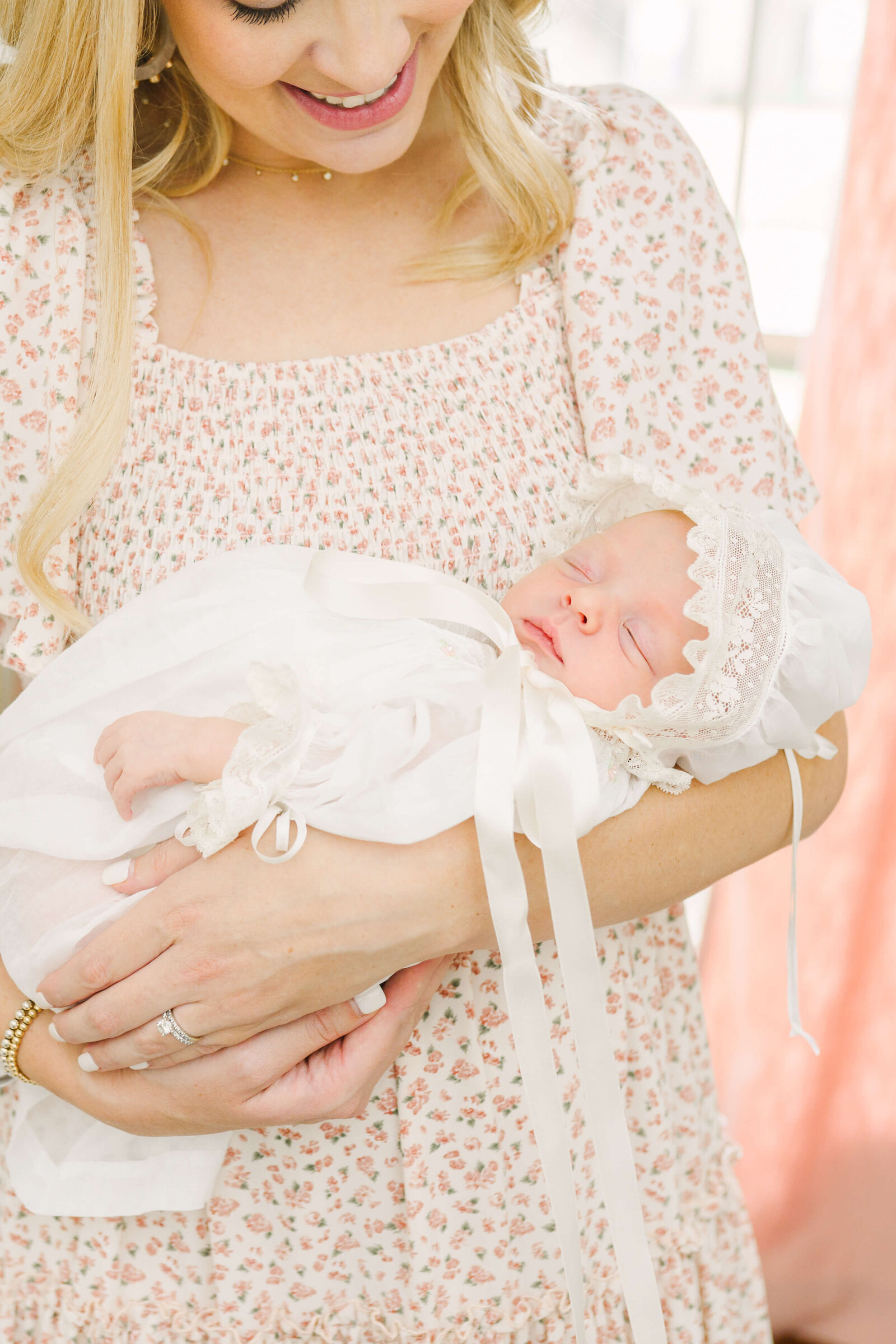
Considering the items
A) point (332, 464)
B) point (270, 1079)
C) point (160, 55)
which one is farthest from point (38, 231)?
point (270, 1079)

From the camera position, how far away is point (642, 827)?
1.07 metres

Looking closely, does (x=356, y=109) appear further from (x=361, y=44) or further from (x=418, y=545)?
(x=418, y=545)

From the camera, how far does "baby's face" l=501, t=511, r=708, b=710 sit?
3.47 ft

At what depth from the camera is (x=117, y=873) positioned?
99 cm

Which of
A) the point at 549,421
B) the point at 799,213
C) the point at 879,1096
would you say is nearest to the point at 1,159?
the point at 549,421

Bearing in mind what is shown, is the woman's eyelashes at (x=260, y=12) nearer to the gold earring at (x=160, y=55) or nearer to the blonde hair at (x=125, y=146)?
the blonde hair at (x=125, y=146)

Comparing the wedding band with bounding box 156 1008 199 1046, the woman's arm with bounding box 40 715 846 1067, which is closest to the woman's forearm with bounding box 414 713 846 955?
the woman's arm with bounding box 40 715 846 1067

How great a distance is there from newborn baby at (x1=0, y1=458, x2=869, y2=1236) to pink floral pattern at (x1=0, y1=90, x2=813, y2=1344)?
87 millimetres

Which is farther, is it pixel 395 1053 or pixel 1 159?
pixel 1 159

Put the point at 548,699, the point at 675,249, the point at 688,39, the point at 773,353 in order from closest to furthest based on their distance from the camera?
1. the point at 548,699
2. the point at 675,249
3. the point at 688,39
4. the point at 773,353

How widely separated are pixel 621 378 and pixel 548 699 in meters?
0.41

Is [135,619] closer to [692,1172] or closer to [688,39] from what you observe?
[692,1172]

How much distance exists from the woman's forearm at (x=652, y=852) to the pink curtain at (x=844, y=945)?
84 centimetres

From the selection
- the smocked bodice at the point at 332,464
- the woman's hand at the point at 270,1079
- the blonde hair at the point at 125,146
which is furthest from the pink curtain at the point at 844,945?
the woman's hand at the point at 270,1079
